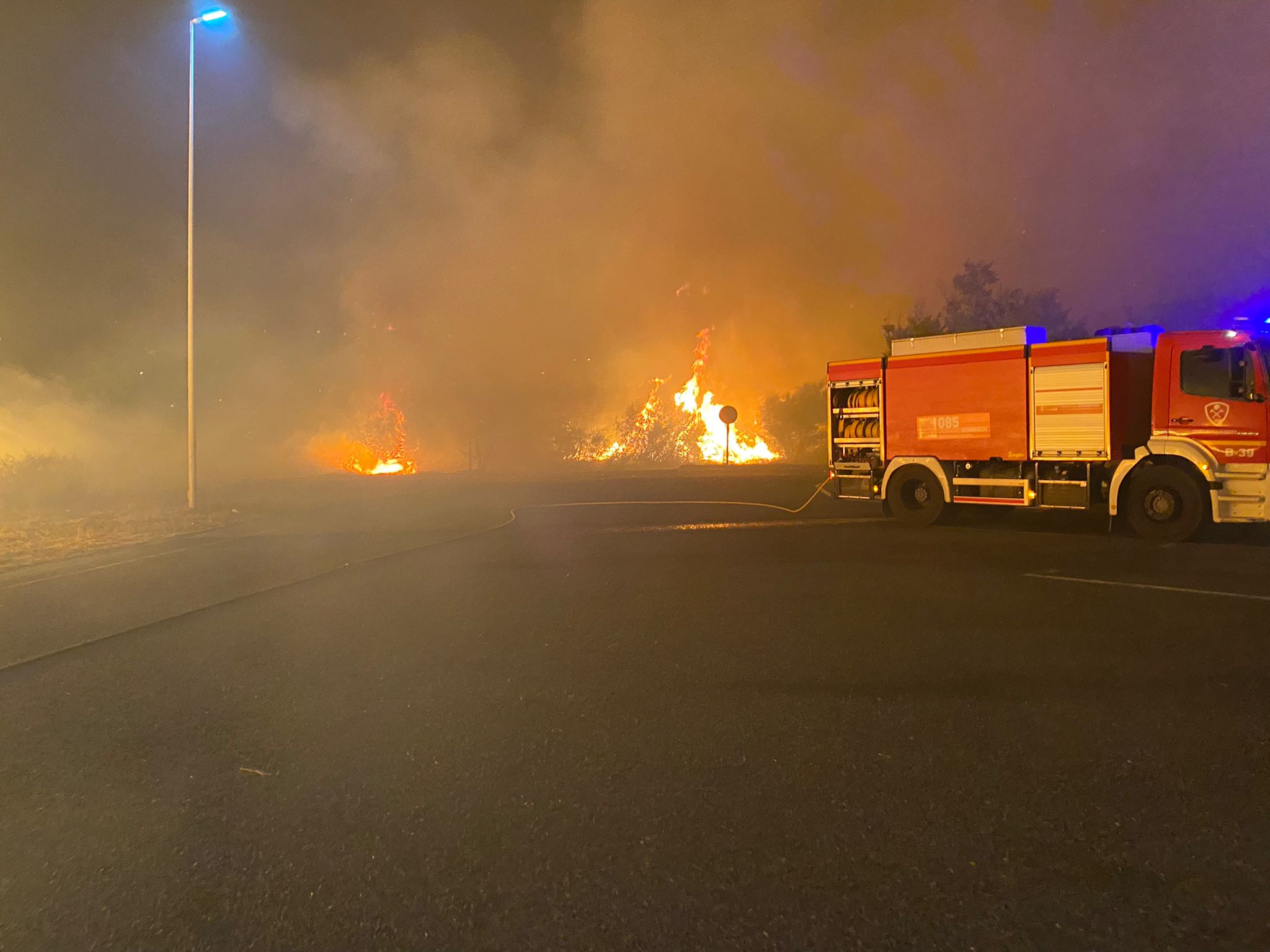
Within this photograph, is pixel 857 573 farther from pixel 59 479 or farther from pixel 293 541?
pixel 59 479

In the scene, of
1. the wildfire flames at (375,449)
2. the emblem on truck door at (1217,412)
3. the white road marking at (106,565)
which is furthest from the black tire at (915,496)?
the wildfire flames at (375,449)

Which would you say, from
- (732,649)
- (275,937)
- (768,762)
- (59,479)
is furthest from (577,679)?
(59,479)

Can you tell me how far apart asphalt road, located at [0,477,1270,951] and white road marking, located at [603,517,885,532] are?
6272 millimetres

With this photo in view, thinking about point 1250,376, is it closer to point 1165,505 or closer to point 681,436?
point 1165,505

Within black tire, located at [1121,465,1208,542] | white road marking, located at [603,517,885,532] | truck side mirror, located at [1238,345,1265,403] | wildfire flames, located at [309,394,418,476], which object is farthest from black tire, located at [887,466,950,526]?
wildfire flames, located at [309,394,418,476]

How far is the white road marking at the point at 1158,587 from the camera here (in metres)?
8.11

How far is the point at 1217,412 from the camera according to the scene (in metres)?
12.1

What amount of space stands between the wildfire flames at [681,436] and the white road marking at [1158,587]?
143 ft

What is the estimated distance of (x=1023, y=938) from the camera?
9.16 ft

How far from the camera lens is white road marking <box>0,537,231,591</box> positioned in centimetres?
1122

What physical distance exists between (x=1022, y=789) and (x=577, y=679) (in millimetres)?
2835

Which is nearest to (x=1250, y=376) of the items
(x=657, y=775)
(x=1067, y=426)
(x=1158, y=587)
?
(x=1067, y=426)

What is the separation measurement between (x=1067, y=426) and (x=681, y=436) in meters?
44.9

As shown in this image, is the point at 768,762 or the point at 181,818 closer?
the point at 181,818
